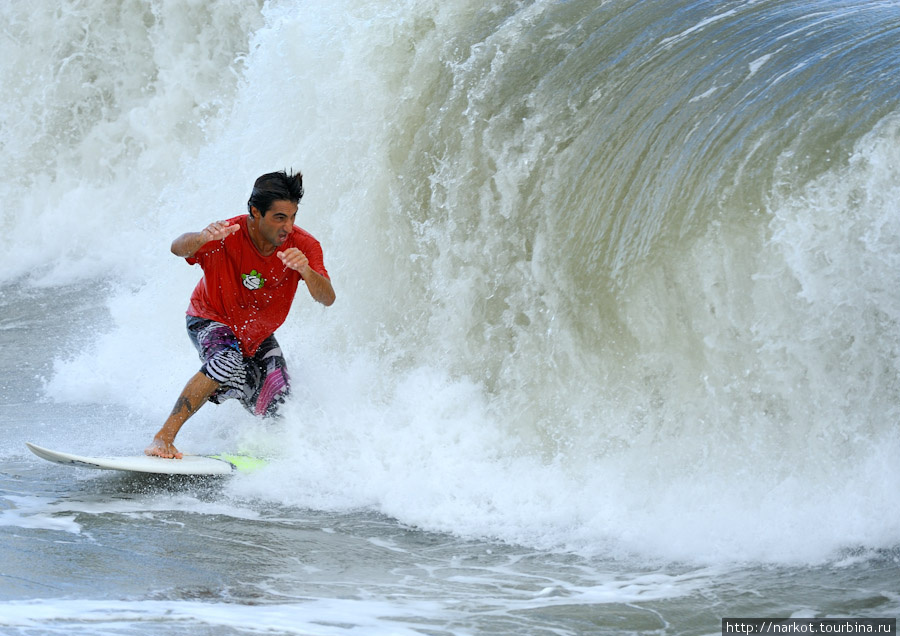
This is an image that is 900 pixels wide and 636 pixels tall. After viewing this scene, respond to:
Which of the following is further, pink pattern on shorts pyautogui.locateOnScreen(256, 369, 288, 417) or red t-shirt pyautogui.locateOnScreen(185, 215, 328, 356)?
pink pattern on shorts pyautogui.locateOnScreen(256, 369, 288, 417)

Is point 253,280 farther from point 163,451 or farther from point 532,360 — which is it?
point 532,360

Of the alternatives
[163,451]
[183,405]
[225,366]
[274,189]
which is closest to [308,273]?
[274,189]

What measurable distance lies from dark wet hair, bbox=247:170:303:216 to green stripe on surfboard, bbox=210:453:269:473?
1.42m

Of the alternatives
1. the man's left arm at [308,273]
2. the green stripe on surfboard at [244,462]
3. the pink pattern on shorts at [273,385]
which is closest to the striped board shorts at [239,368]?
the pink pattern on shorts at [273,385]

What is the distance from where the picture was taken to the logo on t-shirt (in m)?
5.26

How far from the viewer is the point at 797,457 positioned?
16.5 ft

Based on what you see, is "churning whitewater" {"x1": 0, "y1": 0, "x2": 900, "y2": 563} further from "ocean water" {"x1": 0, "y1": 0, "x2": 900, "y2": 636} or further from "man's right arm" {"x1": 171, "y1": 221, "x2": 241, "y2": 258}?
"man's right arm" {"x1": 171, "y1": 221, "x2": 241, "y2": 258}

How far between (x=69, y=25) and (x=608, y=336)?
9.54m

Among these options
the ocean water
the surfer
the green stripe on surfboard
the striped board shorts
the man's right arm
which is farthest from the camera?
the green stripe on surfboard

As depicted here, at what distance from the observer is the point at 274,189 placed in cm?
500

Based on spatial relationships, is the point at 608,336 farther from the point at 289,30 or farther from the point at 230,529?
the point at 289,30

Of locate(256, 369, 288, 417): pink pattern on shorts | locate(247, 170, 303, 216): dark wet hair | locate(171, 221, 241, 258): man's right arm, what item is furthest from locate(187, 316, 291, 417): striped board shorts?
locate(247, 170, 303, 216): dark wet hair

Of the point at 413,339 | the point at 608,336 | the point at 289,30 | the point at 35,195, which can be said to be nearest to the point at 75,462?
the point at 413,339

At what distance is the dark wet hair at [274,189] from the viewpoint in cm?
499
